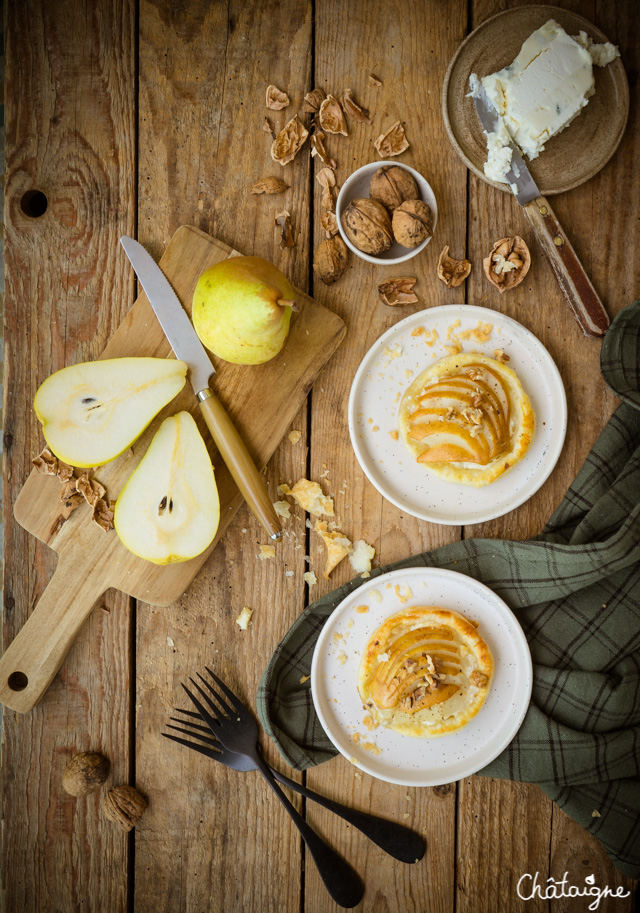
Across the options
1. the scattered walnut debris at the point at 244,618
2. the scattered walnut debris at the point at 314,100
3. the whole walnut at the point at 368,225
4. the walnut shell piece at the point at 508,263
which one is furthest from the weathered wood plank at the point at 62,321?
the walnut shell piece at the point at 508,263

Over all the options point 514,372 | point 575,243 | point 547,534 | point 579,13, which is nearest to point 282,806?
point 547,534

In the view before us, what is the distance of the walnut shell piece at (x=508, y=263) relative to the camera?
121 cm

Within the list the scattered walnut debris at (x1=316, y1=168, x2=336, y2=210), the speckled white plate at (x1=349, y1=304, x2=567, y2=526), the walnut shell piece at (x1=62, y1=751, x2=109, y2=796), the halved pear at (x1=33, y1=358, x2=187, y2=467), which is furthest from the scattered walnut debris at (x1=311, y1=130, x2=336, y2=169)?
the walnut shell piece at (x1=62, y1=751, x2=109, y2=796)

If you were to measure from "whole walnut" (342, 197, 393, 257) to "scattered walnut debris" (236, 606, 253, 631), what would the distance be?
31.3 inches

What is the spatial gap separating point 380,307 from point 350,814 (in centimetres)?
107

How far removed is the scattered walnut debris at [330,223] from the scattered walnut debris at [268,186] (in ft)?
0.36

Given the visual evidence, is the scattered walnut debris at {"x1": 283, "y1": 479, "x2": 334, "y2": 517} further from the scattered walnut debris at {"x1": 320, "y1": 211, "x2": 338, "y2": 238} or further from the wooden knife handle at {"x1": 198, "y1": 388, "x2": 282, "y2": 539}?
the scattered walnut debris at {"x1": 320, "y1": 211, "x2": 338, "y2": 238}

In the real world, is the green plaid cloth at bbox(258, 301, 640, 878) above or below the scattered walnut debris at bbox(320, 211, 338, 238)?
below

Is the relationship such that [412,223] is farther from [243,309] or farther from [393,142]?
[243,309]

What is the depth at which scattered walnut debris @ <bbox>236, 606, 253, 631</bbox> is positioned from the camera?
4.13 ft

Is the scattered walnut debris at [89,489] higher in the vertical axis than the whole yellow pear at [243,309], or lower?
lower

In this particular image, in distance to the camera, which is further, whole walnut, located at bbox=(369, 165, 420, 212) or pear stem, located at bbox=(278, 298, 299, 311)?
whole walnut, located at bbox=(369, 165, 420, 212)

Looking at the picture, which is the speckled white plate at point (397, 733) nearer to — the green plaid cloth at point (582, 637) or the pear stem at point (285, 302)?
the green plaid cloth at point (582, 637)

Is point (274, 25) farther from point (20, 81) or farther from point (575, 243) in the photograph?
point (575, 243)
